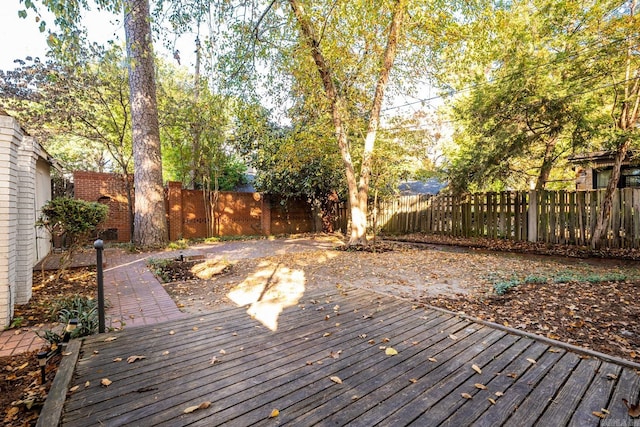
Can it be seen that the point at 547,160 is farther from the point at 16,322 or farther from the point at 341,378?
the point at 16,322

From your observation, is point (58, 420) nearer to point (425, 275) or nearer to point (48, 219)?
point (48, 219)

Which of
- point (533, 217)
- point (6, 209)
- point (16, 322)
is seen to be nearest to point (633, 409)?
point (16, 322)

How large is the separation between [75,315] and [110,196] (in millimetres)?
8405

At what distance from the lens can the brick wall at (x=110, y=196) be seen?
10024mm

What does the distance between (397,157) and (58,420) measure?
30.3 ft

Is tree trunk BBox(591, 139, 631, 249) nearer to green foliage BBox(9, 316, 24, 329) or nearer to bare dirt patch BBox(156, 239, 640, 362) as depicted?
bare dirt patch BBox(156, 239, 640, 362)

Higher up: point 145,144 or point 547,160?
point 145,144

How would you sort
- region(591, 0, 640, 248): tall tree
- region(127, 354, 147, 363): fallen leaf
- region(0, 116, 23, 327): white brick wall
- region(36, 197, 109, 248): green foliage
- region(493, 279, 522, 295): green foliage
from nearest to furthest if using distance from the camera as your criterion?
region(127, 354, 147, 363): fallen leaf
region(0, 116, 23, 327): white brick wall
region(493, 279, 522, 295): green foliage
region(36, 197, 109, 248): green foliage
region(591, 0, 640, 248): tall tree

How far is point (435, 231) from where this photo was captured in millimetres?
11578

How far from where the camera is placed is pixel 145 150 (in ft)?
28.9

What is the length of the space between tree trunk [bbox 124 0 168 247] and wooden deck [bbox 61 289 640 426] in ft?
21.7

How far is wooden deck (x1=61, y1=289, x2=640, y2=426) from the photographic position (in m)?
1.90

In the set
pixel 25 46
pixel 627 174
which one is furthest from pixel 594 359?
pixel 25 46

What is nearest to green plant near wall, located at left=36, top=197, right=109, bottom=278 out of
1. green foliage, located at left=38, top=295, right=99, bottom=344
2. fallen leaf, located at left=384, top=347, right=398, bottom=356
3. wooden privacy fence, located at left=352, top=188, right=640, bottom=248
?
green foliage, located at left=38, top=295, right=99, bottom=344
